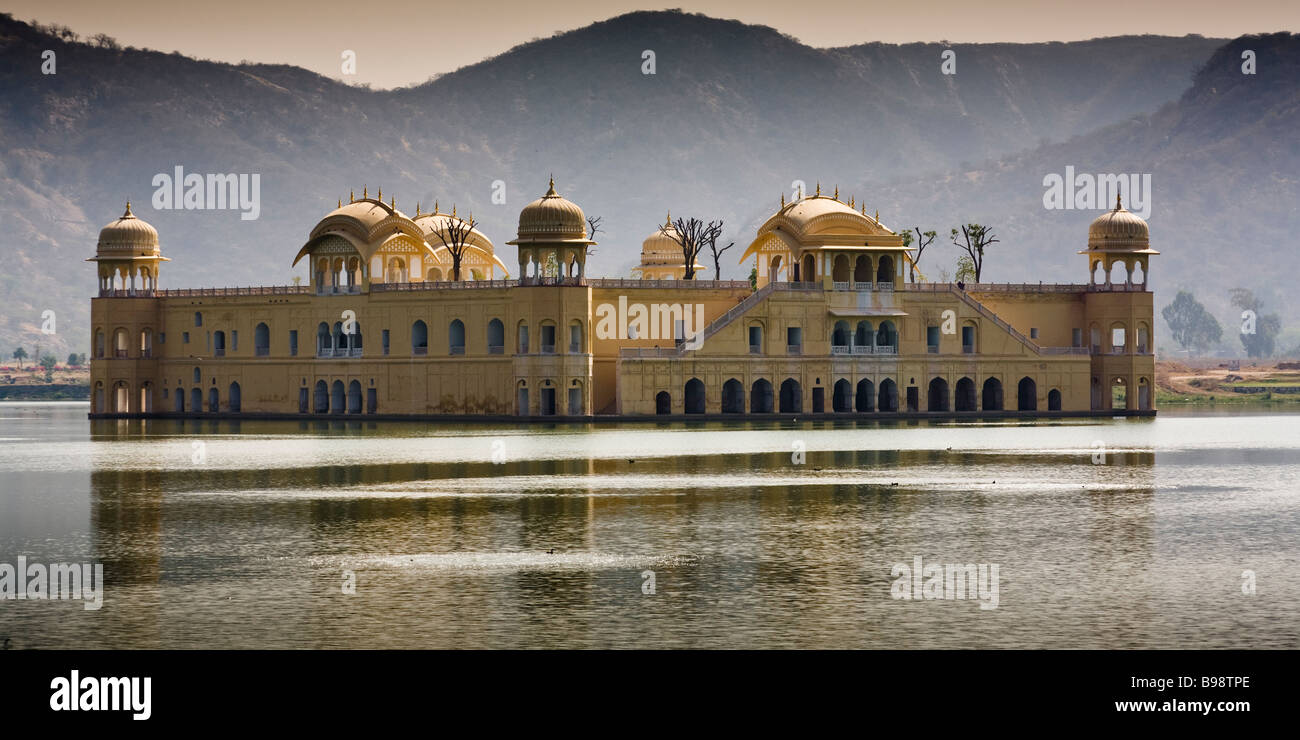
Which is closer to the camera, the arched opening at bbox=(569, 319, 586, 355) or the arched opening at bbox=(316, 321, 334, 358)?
the arched opening at bbox=(569, 319, 586, 355)

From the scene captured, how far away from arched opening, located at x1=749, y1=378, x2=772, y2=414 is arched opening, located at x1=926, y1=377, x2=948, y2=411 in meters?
8.72

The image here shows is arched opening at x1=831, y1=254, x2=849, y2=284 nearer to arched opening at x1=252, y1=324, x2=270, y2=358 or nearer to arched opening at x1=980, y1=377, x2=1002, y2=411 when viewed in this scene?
arched opening at x1=980, y1=377, x2=1002, y2=411

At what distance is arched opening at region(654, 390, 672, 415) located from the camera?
78281 mm

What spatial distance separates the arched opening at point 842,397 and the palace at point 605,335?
0.12 metres

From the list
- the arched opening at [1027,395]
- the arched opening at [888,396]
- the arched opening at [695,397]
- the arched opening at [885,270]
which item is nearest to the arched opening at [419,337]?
the arched opening at [695,397]

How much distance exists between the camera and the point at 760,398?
81.3m

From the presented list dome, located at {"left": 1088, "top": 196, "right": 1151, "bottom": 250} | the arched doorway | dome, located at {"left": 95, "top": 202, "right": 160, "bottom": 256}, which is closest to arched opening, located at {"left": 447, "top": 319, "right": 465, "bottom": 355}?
the arched doorway

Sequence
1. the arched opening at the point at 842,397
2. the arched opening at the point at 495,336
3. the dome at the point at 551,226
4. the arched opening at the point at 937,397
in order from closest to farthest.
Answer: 1. the dome at the point at 551,226
2. the arched opening at the point at 495,336
3. the arched opening at the point at 842,397
4. the arched opening at the point at 937,397

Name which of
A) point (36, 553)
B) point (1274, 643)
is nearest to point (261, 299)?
point (36, 553)

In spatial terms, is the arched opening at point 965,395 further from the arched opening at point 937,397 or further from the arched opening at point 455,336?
the arched opening at point 455,336

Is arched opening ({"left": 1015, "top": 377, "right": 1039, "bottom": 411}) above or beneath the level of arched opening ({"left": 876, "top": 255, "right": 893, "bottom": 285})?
beneath

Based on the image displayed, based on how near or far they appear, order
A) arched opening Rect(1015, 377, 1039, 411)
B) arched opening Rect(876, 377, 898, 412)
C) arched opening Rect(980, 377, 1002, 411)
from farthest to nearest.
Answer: arched opening Rect(1015, 377, 1039, 411) → arched opening Rect(980, 377, 1002, 411) → arched opening Rect(876, 377, 898, 412)

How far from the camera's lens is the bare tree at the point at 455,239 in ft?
299
